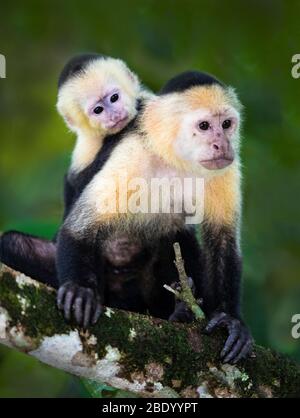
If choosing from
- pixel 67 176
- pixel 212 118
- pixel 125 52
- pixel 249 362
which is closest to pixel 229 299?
pixel 249 362

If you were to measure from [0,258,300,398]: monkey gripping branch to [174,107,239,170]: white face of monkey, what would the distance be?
733mm

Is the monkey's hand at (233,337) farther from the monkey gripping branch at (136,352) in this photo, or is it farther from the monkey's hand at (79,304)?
the monkey's hand at (79,304)

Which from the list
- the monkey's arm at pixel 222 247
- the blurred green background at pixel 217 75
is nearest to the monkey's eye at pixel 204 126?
the monkey's arm at pixel 222 247

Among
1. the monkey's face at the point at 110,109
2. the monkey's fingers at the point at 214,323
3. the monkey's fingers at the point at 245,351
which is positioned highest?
the monkey's face at the point at 110,109

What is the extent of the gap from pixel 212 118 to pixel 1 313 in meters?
1.39

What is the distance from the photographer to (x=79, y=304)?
266 cm

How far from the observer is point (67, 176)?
4043 mm

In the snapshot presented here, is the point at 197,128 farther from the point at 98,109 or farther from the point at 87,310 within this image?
the point at 87,310

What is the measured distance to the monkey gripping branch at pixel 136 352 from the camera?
2.51 meters

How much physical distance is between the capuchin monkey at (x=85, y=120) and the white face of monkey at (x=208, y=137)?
35cm

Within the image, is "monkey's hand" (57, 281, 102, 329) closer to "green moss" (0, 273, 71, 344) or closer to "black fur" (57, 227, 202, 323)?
"green moss" (0, 273, 71, 344)

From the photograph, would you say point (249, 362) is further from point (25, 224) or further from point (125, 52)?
point (125, 52)

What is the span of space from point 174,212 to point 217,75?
5.19ft

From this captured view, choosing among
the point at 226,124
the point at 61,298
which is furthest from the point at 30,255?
the point at 226,124
